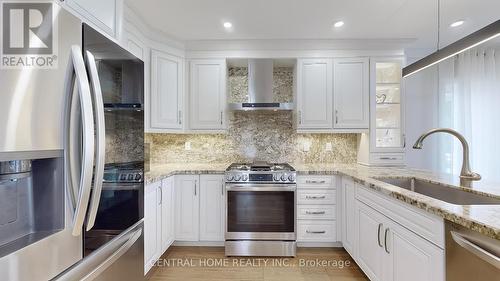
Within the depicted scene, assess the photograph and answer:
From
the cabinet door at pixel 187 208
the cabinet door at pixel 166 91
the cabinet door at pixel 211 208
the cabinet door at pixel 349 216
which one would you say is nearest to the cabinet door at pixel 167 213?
the cabinet door at pixel 187 208

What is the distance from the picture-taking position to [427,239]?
1344 millimetres

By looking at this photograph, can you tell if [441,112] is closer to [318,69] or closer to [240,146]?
[318,69]

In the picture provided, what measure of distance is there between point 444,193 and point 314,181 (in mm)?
1221

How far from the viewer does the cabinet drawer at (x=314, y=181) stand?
2.90 m

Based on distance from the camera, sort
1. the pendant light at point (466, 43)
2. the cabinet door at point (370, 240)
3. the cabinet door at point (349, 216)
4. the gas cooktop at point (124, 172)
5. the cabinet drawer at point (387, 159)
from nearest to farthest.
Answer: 1. the gas cooktop at point (124, 172)
2. the pendant light at point (466, 43)
3. the cabinet door at point (370, 240)
4. the cabinet door at point (349, 216)
5. the cabinet drawer at point (387, 159)

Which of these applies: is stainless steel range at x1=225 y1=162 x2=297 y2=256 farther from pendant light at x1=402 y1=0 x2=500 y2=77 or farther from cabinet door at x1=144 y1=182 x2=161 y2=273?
pendant light at x1=402 y1=0 x2=500 y2=77

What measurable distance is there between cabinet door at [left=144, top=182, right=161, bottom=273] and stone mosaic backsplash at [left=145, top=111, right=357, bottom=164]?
1.19 meters

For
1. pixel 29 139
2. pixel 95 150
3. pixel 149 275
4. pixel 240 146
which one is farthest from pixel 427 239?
pixel 240 146

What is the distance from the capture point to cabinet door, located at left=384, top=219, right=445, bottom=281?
4.20 ft

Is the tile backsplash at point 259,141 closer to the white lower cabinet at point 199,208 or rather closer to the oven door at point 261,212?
the white lower cabinet at point 199,208

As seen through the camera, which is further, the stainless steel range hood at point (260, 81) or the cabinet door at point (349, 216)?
the stainless steel range hood at point (260, 81)

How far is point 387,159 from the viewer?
123 inches

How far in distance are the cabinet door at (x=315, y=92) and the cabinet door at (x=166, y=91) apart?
1.50 meters

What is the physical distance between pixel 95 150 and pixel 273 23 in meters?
2.38
